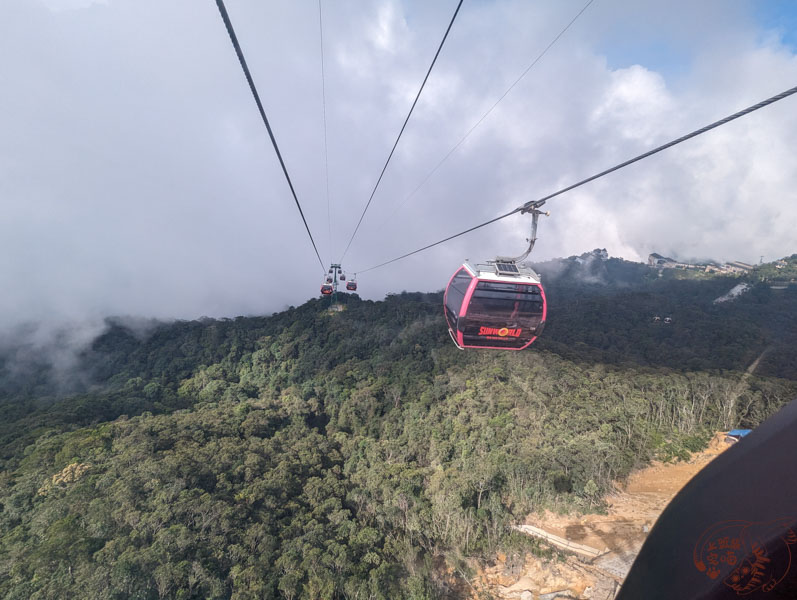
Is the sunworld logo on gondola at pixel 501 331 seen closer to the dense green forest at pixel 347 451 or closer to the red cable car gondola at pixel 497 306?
the red cable car gondola at pixel 497 306

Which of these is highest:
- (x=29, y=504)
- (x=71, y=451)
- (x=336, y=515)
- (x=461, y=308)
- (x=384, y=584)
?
(x=461, y=308)

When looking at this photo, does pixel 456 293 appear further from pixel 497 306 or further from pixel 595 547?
pixel 595 547

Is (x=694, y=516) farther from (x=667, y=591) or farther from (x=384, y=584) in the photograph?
(x=384, y=584)

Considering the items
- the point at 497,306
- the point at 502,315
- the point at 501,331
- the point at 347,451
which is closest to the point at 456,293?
the point at 497,306

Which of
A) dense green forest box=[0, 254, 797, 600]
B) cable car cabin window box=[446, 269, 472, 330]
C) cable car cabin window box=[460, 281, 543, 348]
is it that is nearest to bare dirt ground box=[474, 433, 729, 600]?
dense green forest box=[0, 254, 797, 600]

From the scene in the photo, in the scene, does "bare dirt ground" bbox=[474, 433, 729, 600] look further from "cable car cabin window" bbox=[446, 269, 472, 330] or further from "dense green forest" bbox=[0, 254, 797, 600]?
"cable car cabin window" bbox=[446, 269, 472, 330]

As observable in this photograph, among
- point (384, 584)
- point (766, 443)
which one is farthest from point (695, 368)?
point (766, 443)
